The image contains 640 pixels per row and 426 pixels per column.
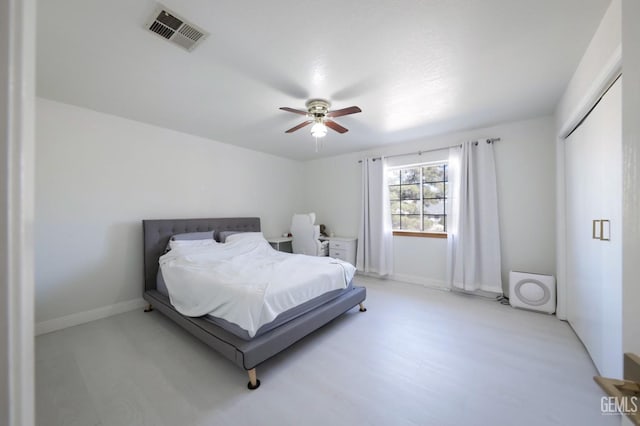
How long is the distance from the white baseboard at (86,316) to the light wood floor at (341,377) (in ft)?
0.33

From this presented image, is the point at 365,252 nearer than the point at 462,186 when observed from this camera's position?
No

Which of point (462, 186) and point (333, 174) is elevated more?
point (333, 174)

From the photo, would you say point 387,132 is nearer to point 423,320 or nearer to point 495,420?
point 423,320

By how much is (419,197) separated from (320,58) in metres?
2.94

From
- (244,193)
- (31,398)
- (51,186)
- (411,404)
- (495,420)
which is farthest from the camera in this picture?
(244,193)

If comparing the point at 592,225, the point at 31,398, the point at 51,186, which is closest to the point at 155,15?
the point at 31,398

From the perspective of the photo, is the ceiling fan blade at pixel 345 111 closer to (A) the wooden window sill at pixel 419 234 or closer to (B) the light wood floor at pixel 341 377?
(B) the light wood floor at pixel 341 377

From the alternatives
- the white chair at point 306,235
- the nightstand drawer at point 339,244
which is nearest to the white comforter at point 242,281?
the white chair at point 306,235

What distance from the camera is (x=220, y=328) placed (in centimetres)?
202

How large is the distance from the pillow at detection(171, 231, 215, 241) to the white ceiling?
4.93 feet

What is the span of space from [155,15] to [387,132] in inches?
114

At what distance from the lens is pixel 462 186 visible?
137 inches

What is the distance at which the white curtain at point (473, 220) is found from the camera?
330 centimetres

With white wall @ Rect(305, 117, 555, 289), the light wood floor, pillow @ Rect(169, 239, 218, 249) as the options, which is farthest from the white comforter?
white wall @ Rect(305, 117, 555, 289)
